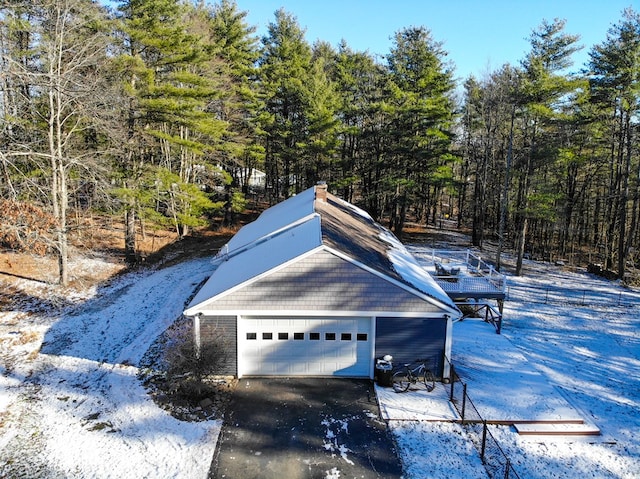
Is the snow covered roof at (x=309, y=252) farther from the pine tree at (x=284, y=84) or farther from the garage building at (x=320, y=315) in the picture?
the pine tree at (x=284, y=84)

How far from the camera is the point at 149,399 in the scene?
11.7 m

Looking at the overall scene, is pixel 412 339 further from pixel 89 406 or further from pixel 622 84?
pixel 622 84

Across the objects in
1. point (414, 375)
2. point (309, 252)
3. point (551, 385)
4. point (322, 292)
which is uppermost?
point (309, 252)

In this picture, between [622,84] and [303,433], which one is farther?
[622,84]

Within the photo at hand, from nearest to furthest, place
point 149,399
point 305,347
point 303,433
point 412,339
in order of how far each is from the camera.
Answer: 1. point 303,433
2. point 149,399
3. point 412,339
4. point 305,347

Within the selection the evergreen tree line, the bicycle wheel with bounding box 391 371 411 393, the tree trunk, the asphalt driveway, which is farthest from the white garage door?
the tree trunk

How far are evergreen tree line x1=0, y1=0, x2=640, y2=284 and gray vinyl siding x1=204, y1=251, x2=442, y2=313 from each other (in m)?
8.09

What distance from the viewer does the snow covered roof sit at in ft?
42.2

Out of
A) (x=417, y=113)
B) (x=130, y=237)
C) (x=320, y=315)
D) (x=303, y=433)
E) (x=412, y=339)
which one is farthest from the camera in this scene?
(x=417, y=113)

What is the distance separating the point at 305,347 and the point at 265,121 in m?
24.9

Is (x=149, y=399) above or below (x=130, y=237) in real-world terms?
below

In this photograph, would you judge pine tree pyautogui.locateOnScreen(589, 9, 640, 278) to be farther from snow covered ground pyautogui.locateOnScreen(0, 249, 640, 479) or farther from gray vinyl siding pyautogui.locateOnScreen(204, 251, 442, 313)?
gray vinyl siding pyautogui.locateOnScreen(204, 251, 442, 313)

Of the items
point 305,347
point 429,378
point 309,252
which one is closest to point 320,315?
point 305,347

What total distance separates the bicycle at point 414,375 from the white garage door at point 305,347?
920 millimetres
